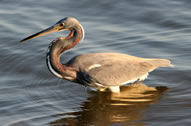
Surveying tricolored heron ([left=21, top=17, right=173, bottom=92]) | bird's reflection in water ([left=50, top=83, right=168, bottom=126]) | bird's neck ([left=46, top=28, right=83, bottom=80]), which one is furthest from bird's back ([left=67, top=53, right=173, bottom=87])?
bird's reflection in water ([left=50, top=83, right=168, bottom=126])

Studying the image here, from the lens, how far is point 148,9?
1218 cm

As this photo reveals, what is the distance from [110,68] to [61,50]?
1.01 metres

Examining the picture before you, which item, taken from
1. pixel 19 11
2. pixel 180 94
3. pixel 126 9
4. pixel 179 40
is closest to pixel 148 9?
pixel 126 9

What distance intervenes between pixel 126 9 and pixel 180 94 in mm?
4849

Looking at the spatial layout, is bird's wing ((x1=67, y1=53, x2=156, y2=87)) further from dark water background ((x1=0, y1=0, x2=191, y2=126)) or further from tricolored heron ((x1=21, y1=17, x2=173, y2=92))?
dark water background ((x1=0, y1=0, x2=191, y2=126))

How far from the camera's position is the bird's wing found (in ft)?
25.9

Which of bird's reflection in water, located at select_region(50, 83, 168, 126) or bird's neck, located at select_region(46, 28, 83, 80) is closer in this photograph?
bird's reflection in water, located at select_region(50, 83, 168, 126)

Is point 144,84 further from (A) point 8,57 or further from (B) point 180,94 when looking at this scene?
(A) point 8,57

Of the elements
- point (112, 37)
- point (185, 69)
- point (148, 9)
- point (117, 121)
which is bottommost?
point (117, 121)

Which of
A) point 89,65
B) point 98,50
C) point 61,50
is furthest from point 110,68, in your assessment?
point 98,50

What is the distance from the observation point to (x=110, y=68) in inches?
322

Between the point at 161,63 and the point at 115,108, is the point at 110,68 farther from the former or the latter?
the point at 161,63

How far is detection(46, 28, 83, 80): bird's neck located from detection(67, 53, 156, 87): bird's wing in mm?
190

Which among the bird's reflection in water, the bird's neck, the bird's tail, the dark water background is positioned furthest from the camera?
the bird's tail
